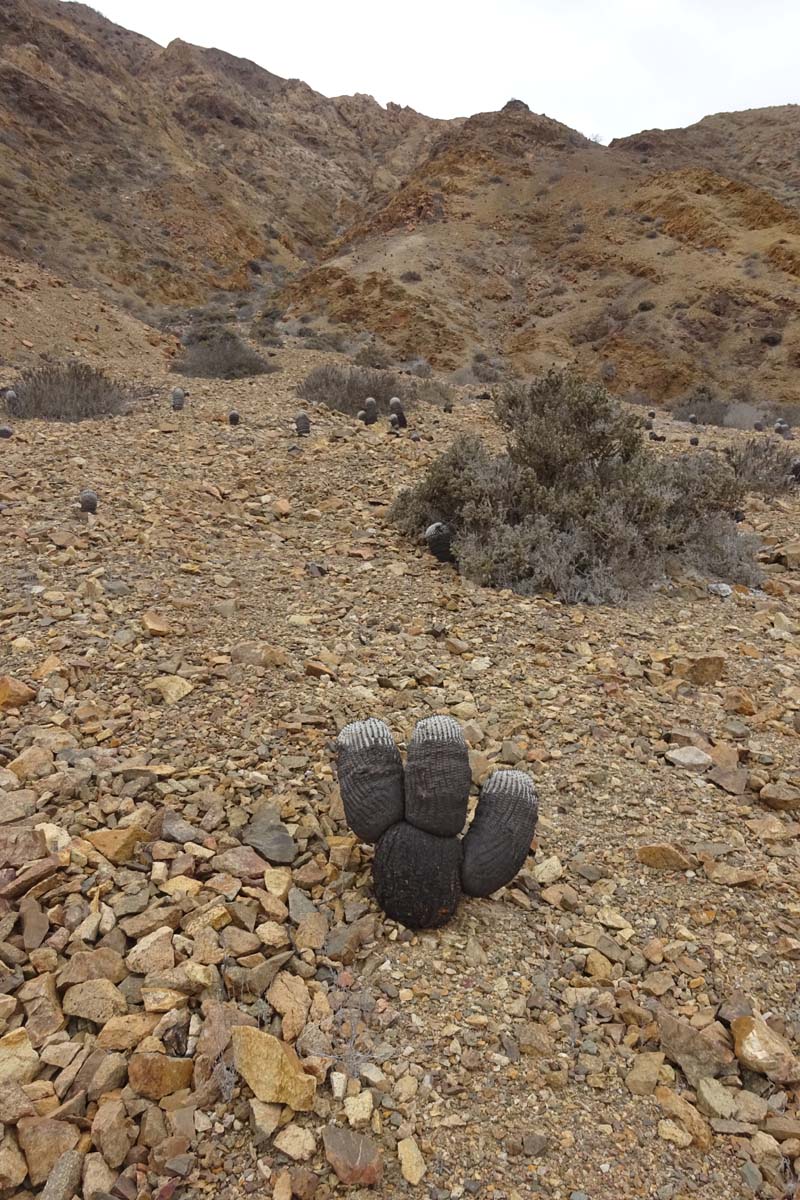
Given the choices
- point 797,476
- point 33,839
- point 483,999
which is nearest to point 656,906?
point 483,999

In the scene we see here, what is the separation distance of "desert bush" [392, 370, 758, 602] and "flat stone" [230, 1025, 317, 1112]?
3.29 m

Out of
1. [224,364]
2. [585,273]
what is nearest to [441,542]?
[224,364]

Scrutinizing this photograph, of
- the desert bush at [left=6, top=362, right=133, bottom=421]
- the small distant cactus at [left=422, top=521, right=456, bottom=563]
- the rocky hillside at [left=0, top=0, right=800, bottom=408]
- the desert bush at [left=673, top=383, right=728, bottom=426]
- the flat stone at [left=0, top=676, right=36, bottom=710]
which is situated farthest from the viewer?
the rocky hillside at [left=0, top=0, right=800, bottom=408]

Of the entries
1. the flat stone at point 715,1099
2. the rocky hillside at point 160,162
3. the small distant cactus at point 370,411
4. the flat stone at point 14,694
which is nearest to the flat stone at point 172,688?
the flat stone at point 14,694

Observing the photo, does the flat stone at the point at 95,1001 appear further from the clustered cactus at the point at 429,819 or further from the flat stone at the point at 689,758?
the flat stone at the point at 689,758

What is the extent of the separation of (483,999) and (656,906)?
0.72m

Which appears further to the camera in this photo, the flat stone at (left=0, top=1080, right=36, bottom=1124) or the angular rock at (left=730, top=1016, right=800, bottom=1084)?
→ the angular rock at (left=730, top=1016, right=800, bottom=1084)

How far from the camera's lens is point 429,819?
2.24 meters

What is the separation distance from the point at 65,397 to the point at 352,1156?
843cm

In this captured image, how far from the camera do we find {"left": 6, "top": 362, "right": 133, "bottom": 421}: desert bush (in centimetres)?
786

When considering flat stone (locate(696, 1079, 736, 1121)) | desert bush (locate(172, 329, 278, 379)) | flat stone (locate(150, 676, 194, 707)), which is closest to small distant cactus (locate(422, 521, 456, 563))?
flat stone (locate(150, 676, 194, 707))

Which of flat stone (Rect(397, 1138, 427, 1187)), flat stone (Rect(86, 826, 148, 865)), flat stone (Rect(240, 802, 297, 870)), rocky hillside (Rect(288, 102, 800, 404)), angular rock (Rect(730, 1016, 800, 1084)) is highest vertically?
rocky hillside (Rect(288, 102, 800, 404))

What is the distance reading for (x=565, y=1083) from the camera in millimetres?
1808

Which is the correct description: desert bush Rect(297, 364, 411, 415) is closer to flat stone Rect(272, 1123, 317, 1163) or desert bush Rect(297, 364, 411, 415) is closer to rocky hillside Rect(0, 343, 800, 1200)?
rocky hillside Rect(0, 343, 800, 1200)
